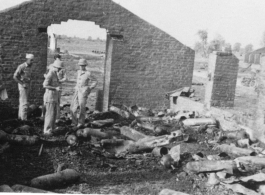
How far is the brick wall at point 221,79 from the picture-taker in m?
12.1

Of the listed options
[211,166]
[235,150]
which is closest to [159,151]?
[211,166]

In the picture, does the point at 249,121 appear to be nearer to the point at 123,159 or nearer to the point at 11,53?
the point at 123,159

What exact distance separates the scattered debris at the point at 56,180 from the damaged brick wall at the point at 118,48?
6447 millimetres

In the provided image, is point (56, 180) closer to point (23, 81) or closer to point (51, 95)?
point (51, 95)

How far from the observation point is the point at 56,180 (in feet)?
20.0

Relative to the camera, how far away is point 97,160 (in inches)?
302

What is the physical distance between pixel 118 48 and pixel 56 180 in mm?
7846

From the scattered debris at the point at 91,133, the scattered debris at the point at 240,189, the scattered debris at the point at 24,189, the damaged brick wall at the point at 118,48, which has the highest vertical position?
the damaged brick wall at the point at 118,48

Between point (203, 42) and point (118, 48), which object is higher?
point (203, 42)

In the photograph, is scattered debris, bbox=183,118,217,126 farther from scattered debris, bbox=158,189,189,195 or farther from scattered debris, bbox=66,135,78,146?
scattered debris, bbox=158,189,189,195

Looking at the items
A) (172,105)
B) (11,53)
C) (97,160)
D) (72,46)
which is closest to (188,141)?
(97,160)

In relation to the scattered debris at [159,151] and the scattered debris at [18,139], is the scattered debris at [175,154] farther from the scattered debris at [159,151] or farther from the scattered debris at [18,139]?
the scattered debris at [18,139]

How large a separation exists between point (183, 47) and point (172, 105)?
2.53m

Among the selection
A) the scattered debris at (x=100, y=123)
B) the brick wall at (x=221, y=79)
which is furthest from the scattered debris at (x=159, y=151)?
the brick wall at (x=221, y=79)
